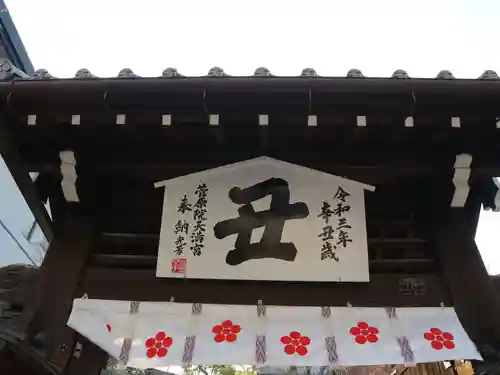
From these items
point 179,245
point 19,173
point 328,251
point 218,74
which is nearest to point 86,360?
point 179,245

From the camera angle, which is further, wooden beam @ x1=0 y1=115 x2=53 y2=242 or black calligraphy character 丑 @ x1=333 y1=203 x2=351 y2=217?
black calligraphy character 丑 @ x1=333 y1=203 x2=351 y2=217

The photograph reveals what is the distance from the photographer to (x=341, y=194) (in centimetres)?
448

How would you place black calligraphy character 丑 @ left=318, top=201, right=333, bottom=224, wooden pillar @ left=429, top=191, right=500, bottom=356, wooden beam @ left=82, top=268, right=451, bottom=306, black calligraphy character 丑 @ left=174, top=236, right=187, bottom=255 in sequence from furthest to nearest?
black calligraphy character 丑 @ left=318, top=201, right=333, bottom=224
black calligraphy character 丑 @ left=174, top=236, right=187, bottom=255
wooden beam @ left=82, top=268, right=451, bottom=306
wooden pillar @ left=429, top=191, right=500, bottom=356

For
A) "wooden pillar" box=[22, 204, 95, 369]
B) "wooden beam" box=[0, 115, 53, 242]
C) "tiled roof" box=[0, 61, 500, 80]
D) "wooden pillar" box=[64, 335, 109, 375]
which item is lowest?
"wooden pillar" box=[64, 335, 109, 375]

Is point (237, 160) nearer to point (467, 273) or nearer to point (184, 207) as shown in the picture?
point (184, 207)

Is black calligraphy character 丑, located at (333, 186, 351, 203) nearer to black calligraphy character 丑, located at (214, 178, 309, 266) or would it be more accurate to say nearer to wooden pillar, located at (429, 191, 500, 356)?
black calligraphy character 丑, located at (214, 178, 309, 266)

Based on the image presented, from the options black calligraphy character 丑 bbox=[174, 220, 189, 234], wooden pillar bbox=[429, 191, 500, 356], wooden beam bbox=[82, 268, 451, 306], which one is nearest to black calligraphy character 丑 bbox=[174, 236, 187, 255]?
black calligraphy character 丑 bbox=[174, 220, 189, 234]

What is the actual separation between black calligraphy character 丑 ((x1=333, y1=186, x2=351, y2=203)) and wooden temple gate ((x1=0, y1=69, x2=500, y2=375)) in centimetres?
19

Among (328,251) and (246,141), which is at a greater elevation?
(246,141)

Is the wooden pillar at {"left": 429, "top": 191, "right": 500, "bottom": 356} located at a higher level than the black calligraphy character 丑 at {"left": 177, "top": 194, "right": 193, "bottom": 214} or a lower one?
lower

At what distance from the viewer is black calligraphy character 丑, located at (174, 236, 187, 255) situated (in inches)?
169

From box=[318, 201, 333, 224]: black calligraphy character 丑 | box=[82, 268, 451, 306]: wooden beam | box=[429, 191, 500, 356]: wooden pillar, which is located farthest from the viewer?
box=[318, 201, 333, 224]: black calligraphy character 丑

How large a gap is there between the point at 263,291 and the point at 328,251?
0.68 metres

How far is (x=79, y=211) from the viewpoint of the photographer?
184 inches
